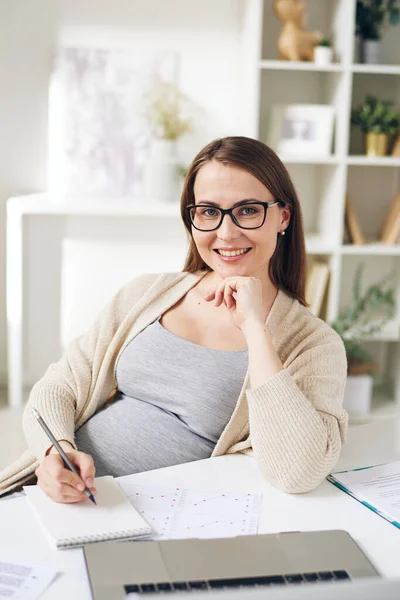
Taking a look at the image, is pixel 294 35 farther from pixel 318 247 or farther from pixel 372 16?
pixel 318 247

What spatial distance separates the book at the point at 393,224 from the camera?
11.9 feet

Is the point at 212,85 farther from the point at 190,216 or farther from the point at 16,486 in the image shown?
the point at 16,486

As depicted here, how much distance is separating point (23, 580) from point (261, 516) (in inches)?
15.5

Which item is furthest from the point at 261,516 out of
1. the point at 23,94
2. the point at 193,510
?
the point at 23,94

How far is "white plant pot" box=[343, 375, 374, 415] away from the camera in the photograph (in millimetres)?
3670

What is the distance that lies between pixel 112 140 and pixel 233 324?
2239 millimetres

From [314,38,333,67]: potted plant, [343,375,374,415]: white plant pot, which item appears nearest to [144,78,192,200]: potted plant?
[314,38,333,67]: potted plant

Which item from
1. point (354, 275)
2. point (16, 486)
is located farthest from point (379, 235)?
point (16, 486)

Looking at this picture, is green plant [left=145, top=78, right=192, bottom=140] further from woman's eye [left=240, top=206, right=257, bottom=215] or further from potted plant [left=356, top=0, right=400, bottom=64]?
woman's eye [left=240, top=206, right=257, bottom=215]

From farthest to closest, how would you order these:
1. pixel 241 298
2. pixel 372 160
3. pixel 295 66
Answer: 1. pixel 372 160
2. pixel 295 66
3. pixel 241 298

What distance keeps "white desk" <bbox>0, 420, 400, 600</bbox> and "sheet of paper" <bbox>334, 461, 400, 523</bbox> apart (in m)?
0.02

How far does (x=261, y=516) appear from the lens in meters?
1.20

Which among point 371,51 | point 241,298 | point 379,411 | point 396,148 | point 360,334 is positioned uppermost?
point 371,51

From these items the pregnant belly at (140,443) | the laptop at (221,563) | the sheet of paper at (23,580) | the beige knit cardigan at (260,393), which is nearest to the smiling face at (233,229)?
the beige knit cardigan at (260,393)
